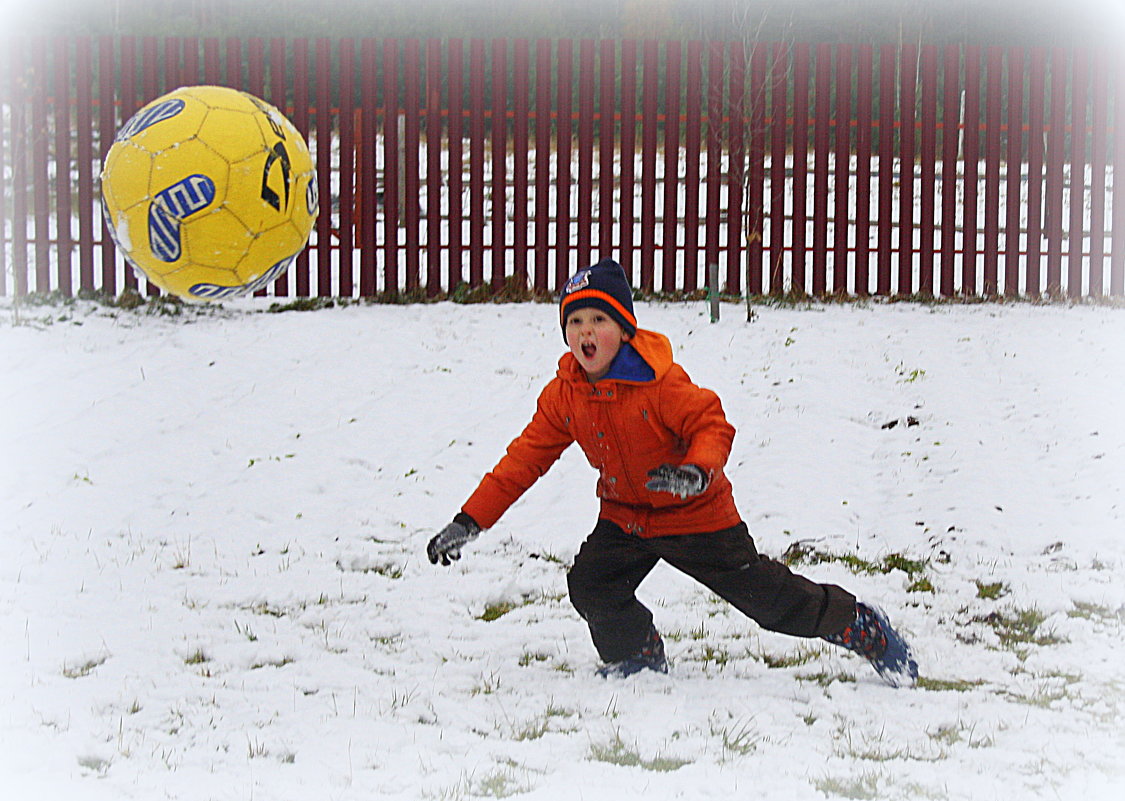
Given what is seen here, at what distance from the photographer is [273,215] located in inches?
181

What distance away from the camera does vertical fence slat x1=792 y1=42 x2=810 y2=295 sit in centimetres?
962

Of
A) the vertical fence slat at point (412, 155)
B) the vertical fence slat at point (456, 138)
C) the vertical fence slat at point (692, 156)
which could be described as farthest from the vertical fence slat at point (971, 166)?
the vertical fence slat at point (412, 155)

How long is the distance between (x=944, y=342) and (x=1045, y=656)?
15.0 ft

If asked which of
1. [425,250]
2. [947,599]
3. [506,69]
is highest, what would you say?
[506,69]

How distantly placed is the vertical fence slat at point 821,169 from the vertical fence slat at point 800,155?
0.24 ft

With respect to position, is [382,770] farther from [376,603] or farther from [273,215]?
[273,215]

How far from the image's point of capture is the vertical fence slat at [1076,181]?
32.9 feet

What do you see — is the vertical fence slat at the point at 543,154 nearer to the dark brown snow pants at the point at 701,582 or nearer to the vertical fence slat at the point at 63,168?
the vertical fence slat at the point at 63,168

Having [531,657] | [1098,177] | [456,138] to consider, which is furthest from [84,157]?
[1098,177]

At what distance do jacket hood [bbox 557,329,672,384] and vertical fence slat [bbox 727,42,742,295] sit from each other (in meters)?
6.35

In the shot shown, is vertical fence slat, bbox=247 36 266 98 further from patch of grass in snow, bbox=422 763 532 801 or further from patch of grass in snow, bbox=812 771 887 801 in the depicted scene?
patch of grass in snow, bbox=812 771 887 801

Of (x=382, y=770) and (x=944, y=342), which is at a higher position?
(x=944, y=342)

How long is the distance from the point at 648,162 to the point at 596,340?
6305 mm

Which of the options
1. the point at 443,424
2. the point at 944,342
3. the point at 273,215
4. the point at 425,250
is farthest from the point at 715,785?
the point at 425,250
